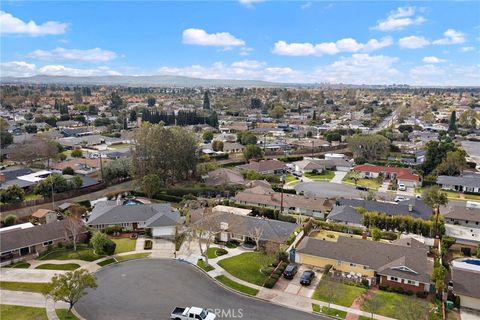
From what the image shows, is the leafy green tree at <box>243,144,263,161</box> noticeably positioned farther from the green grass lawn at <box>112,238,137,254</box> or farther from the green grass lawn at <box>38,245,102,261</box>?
the green grass lawn at <box>38,245,102,261</box>

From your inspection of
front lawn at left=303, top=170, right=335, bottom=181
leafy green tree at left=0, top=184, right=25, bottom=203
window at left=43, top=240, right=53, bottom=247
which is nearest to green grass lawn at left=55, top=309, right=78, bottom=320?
window at left=43, top=240, right=53, bottom=247

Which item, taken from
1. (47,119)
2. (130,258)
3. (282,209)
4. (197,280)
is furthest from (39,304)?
(47,119)

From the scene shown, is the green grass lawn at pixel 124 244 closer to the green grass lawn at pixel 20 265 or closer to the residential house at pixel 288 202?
the green grass lawn at pixel 20 265

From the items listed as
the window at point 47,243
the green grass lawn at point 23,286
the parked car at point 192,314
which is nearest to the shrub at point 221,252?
the parked car at point 192,314

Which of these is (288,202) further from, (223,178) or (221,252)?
(221,252)

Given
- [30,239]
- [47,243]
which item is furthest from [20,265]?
[47,243]

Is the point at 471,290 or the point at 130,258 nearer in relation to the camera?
the point at 471,290

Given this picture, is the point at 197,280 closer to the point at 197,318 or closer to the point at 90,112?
the point at 197,318
